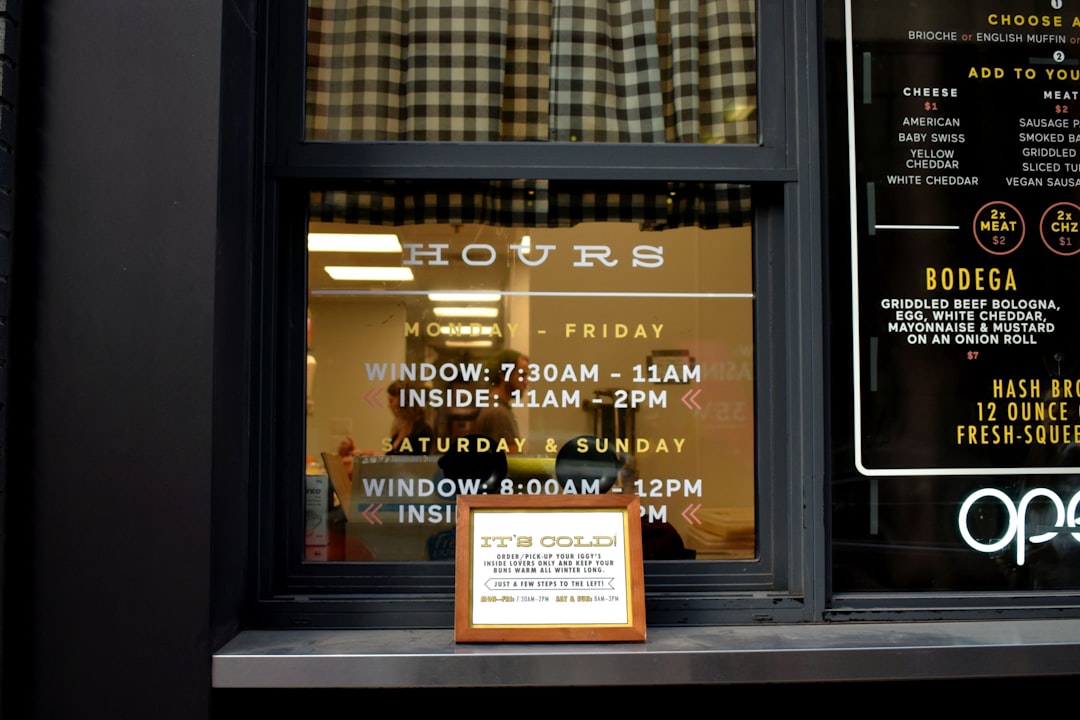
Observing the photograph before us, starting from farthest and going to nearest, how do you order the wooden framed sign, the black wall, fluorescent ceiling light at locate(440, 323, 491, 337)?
fluorescent ceiling light at locate(440, 323, 491, 337)
the wooden framed sign
the black wall

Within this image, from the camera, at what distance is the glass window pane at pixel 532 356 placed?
308cm

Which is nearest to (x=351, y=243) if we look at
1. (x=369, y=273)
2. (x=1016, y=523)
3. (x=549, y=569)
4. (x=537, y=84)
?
(x=369, y=273)

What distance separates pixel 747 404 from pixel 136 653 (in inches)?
80.4

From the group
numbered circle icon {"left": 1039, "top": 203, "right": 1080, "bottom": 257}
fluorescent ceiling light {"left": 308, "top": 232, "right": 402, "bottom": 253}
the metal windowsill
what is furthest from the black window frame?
numbered circle icon {"left": 1039, "top": 203, "right": 1080, "bottom": 257}

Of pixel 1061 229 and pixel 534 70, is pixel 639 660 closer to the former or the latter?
pixel 534 70

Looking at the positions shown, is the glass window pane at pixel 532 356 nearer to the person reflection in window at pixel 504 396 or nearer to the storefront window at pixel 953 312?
the person reflection in window at pixel 504 396

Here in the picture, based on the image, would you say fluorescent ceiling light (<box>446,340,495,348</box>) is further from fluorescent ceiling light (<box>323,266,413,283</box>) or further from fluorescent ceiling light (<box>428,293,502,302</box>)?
fluorescent ceiling light (<box>323,266,413,283</box>)

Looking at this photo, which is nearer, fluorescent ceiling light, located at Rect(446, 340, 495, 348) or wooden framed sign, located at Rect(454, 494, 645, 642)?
wooden framed sign, located at Rect(454, 494, 645, 642)

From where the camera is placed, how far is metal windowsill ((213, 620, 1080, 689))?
2596 mm

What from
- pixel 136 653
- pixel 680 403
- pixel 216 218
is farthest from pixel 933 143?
pixel 136 653

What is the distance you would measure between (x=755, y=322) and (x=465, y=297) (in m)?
1.00

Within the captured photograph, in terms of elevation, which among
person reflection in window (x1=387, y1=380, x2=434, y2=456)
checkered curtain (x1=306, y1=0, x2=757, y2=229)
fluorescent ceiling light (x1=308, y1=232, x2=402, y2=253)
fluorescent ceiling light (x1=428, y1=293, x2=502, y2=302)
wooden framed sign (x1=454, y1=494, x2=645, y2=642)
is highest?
checkered curtain (x1=306, y1=0, x2=757, y2=229)

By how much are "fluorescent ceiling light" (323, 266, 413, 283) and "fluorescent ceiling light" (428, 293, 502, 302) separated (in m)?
0.11

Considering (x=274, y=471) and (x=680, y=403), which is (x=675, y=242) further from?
(x=274, y=471)
